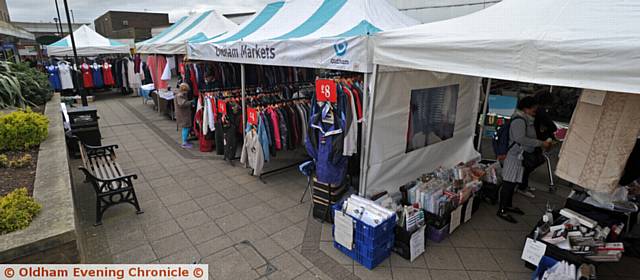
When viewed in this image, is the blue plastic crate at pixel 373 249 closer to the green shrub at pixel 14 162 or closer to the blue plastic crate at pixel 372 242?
the blue plastic crate at pixel 372 242

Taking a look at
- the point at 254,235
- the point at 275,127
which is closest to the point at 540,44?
the point at 254,235

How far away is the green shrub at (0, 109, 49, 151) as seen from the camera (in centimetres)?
352

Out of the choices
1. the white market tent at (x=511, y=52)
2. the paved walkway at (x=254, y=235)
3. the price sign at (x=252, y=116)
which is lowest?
the paved walkway at (x=254, y=235)

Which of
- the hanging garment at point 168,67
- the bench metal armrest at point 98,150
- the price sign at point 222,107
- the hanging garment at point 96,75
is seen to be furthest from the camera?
the hanging garment at point 96,75

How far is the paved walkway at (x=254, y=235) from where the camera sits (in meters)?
3.10

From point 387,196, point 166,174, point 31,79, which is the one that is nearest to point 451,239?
point 387,196

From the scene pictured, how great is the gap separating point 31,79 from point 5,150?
337 cm

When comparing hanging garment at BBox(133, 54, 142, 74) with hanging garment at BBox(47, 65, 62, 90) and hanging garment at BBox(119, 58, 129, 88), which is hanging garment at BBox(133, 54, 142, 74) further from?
hanging garment at BBox(47, 65, 62, 90)

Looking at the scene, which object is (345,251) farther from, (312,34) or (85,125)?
(85,125)

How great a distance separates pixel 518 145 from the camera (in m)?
3.79

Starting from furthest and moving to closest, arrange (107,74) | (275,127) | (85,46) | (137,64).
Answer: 1. (107,74)
2. (137,64)
3. (85,46)
4. (275,127)

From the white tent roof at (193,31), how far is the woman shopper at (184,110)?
1.18m

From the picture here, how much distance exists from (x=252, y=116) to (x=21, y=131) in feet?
8.87

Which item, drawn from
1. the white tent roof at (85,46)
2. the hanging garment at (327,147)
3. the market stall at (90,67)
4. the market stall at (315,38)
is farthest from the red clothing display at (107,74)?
the hanging garment at (327,147)
